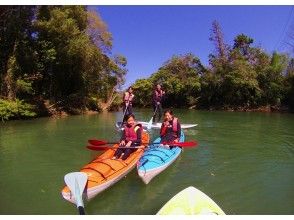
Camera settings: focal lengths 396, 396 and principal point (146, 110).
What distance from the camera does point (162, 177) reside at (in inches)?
332

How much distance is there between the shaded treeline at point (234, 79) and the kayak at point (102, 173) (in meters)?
29.1

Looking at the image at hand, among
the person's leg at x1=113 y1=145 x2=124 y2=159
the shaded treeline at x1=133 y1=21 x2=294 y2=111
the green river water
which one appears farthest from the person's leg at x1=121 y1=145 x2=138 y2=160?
the shaded treeline at x1=133 y1=21 x2=294 y2=111

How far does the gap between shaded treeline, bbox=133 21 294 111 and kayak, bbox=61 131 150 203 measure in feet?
95.4

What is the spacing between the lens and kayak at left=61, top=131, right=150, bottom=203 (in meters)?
6.41

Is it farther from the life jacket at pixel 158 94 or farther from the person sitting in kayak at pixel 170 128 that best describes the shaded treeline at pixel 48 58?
the person sitting in kayak at pixel 170 128

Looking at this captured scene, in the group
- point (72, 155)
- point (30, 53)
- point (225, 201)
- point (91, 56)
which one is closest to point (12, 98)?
point (30, 53)

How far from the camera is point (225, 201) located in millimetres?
6777

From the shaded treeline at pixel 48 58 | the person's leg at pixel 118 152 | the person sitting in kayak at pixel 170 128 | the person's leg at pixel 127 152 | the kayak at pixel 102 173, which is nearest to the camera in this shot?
the kayak at pixel 102 173

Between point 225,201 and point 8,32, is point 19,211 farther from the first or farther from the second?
point 8,32

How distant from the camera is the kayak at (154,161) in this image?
7.63m

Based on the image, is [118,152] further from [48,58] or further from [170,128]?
[48,58]

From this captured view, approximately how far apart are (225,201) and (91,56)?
19.9 m

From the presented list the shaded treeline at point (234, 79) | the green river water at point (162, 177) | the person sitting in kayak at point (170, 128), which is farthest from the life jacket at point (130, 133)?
the shaded treeline at point (234, 79)

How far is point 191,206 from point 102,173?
7.68ft
